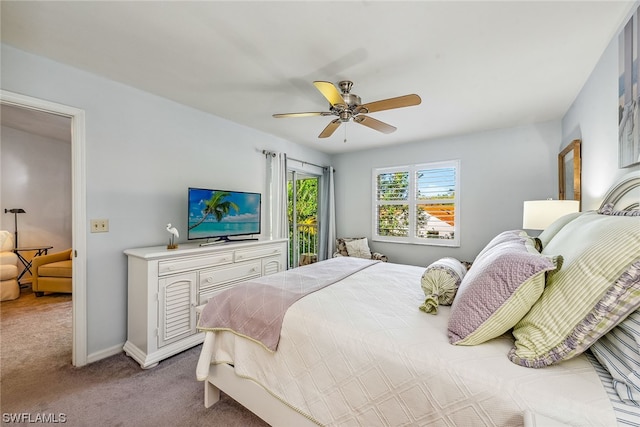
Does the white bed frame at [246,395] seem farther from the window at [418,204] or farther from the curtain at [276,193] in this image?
the window at [418,204]

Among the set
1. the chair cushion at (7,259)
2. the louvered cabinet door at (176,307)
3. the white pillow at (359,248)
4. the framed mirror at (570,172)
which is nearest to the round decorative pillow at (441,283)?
the framed mirror at (570,172)

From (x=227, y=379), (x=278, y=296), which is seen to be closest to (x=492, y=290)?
(x=278, y=296)

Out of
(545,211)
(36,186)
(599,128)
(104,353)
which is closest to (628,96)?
(599,128)

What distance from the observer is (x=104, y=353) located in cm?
234

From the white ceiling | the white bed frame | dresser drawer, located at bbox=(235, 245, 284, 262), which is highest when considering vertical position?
the white ceiling

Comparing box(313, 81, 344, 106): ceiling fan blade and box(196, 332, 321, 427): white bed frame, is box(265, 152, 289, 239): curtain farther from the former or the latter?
box(196, 332, 321, 427): white bed frame

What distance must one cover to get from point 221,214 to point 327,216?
241 centimetres

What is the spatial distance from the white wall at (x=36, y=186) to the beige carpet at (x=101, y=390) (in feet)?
8.74

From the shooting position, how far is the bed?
823 millimetres

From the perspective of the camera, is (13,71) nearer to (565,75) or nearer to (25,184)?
(25,184)

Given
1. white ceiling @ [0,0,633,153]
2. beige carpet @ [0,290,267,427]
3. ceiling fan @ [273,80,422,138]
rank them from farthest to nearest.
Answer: ceiling fan @ [273,80,422,138], beige carpet @ [0,290,267,427], white ceiling @ [0,0,633,153]

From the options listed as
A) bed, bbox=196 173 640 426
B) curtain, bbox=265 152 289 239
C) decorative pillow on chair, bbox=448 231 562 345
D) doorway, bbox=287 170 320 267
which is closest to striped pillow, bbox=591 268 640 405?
bed, bbox=196 173 640 426

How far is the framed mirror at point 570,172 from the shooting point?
8.27ft

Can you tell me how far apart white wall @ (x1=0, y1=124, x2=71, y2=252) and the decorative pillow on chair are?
636 cm
